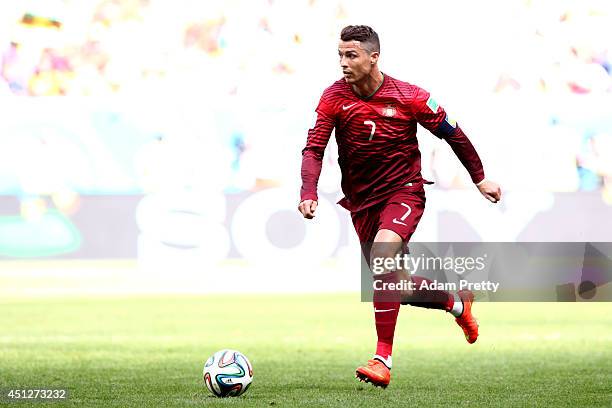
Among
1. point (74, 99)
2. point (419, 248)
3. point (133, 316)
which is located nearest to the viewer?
point (133, 316)

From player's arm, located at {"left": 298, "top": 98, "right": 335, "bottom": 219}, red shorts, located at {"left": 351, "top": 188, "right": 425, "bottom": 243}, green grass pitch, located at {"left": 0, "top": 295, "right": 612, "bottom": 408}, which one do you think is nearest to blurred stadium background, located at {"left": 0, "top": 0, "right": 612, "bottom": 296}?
green grass pitch, located at {"left": 0, "top": 295, "right": 612, "bottom": 408}

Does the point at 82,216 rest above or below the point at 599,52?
below

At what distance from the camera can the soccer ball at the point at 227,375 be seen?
612cm

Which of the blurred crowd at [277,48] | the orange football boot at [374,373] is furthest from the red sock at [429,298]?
the blurred crowd at [277,48]

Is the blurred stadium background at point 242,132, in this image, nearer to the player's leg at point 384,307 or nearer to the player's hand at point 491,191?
the player's hand at point 491,191

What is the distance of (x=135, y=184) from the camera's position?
19.0 m

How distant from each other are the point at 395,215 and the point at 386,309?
54 centimetres

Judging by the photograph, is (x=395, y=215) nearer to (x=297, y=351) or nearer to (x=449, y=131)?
(x=449, y=131)

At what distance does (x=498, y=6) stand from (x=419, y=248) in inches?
219

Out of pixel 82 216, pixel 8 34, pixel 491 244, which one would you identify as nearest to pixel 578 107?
pixel 491 244

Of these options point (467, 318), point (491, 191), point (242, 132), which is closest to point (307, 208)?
point (491, 191)

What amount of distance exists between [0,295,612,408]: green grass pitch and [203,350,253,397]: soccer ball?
0.28 feet

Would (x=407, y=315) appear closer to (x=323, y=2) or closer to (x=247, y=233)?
(x=247, y=233)

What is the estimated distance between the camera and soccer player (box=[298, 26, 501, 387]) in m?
6.39
